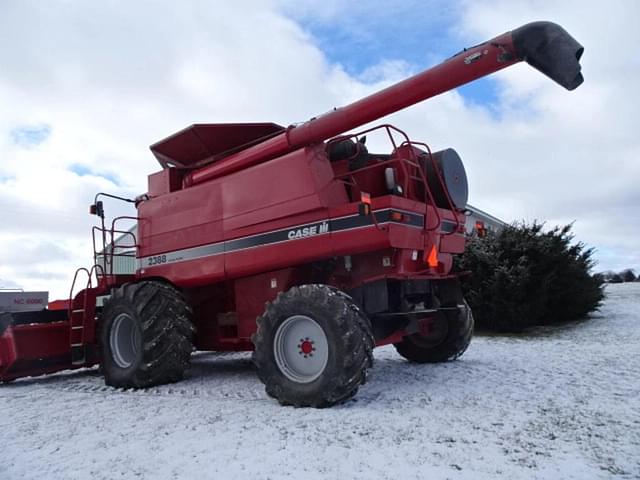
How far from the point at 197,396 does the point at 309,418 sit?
1.82m

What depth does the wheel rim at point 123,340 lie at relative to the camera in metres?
7.10

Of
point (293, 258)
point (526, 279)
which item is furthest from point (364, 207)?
point (526, 279)

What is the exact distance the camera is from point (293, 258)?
5789 mm

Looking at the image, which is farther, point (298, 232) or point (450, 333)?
point (450, 333)

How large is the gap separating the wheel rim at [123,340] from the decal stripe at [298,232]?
1145 millimetres

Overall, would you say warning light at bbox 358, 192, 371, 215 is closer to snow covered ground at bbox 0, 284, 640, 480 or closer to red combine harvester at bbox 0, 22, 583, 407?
red combine harvester at bbox 0, 22, 583, 407

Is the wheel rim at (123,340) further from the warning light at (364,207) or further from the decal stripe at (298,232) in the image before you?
the warning light at (364,207)

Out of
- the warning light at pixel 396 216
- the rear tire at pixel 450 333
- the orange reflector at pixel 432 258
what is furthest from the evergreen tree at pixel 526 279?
the warning light at pixel 396 216

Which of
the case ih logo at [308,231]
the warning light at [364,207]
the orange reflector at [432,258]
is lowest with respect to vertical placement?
the orange reflector at [432,258]

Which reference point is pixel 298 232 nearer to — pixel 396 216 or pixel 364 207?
pixel 364 207

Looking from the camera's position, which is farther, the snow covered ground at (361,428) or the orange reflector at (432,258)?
the orange reflector at (432,258)

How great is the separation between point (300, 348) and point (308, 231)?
1.25 m

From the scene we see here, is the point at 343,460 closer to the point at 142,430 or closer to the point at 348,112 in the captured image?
the point at 142,430

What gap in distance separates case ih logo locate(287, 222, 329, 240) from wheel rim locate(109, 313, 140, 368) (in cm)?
282
